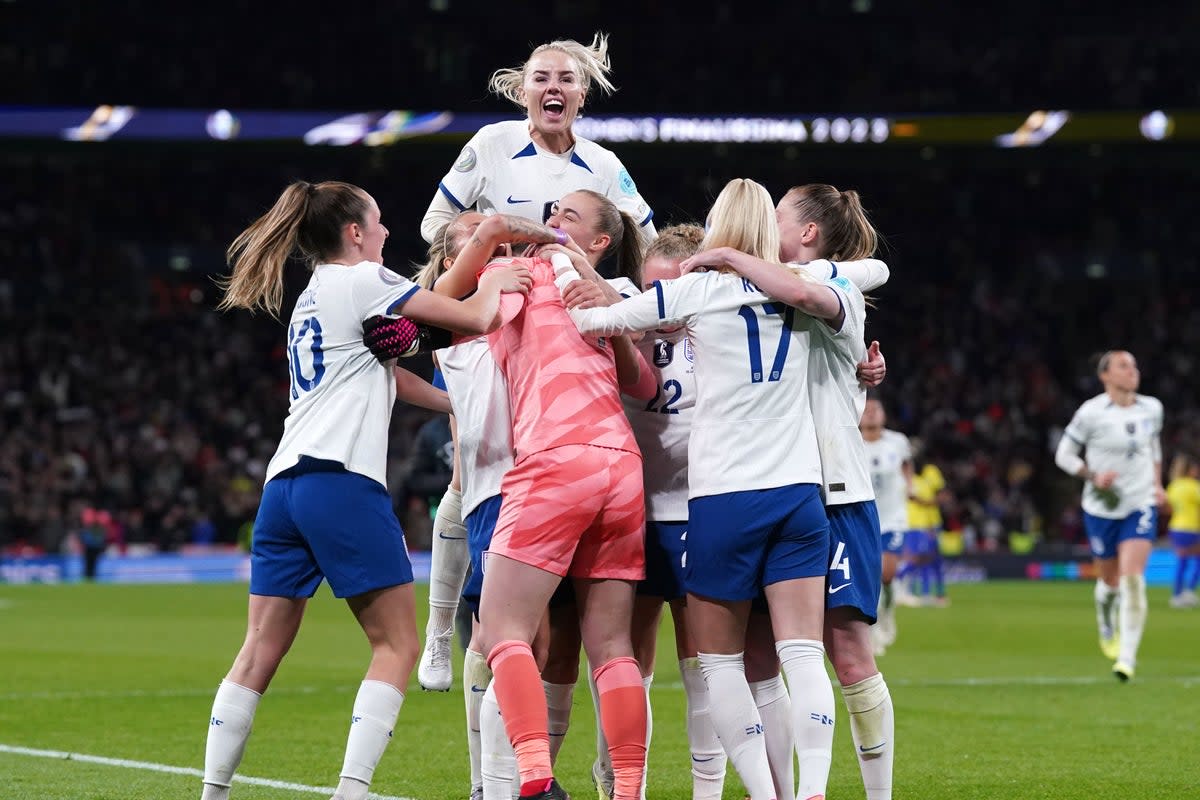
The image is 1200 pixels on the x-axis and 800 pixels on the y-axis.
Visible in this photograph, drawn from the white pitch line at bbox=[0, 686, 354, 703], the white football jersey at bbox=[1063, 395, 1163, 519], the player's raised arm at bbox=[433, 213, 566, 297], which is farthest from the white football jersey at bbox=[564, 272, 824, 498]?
the white football jersey at bbox=[1063, 395, 1163, 519]

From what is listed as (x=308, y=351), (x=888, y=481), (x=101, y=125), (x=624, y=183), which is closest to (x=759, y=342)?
(x=308, y=351)

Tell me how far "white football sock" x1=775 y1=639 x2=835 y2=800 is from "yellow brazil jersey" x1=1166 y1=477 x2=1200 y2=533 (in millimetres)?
19533

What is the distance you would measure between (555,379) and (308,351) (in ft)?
2.90

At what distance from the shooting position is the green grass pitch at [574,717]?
7582 mm

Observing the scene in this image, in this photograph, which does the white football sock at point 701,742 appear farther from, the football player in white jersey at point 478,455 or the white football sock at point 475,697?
the white football sock at point 475,697

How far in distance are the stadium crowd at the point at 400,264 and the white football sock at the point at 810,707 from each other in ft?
77.0

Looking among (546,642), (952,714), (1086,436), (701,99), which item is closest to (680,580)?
(546,642)

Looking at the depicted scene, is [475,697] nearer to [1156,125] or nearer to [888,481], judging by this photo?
[888,481]

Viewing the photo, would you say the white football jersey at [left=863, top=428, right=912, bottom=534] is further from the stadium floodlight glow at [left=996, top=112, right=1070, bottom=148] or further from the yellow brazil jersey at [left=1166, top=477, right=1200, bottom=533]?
the stadium floodlight glow at [left=996, top=112, right=1070, bottom=148]

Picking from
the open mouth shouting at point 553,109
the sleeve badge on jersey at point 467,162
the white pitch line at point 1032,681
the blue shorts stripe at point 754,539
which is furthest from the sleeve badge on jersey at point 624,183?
the white pitch line at point 1032,681

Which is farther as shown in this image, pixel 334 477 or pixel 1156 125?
pixel 1156 125

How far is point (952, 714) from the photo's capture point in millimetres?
10195

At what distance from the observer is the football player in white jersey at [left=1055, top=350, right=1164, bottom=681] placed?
12898mm

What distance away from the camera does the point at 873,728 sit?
19.3 ft
